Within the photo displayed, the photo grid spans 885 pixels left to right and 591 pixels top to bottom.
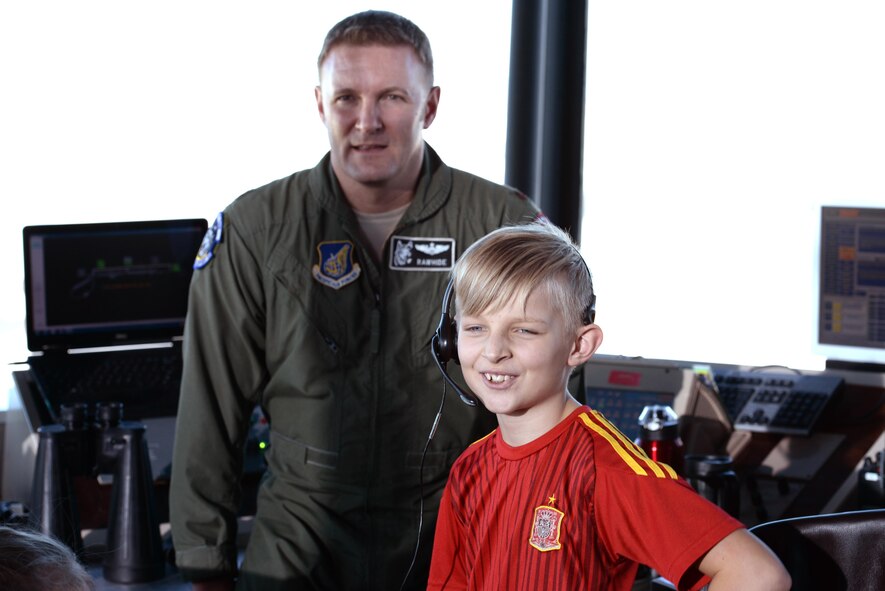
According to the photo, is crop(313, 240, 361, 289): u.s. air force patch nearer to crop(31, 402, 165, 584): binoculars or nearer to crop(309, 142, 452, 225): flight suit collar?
crop(309, 142, 452, 225): flight suit collar

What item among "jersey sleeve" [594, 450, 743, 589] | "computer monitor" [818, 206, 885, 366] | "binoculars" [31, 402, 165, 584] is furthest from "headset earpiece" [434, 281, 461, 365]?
"computer monitor" [818, 206, 885, 366]

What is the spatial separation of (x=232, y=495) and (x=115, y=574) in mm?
618

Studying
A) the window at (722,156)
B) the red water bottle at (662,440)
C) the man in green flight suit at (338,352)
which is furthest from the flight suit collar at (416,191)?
the window at (722,156)

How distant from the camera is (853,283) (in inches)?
115

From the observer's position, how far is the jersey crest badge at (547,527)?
4.47 ft

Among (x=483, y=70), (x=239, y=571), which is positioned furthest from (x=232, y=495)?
(x=483, y=70)

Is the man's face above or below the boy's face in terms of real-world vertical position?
above

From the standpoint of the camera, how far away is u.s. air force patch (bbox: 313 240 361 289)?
78.6 inches

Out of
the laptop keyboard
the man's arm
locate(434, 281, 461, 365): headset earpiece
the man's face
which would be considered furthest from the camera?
the laptop keyboard

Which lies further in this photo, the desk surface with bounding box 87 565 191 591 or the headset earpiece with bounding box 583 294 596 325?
the desk surface with bounding box 87 565 191 591

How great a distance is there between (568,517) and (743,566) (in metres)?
0.23

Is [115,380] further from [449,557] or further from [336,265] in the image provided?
[449,557]

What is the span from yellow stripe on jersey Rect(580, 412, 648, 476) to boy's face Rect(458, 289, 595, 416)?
0.18 ft

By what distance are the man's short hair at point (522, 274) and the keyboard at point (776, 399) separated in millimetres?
1458
